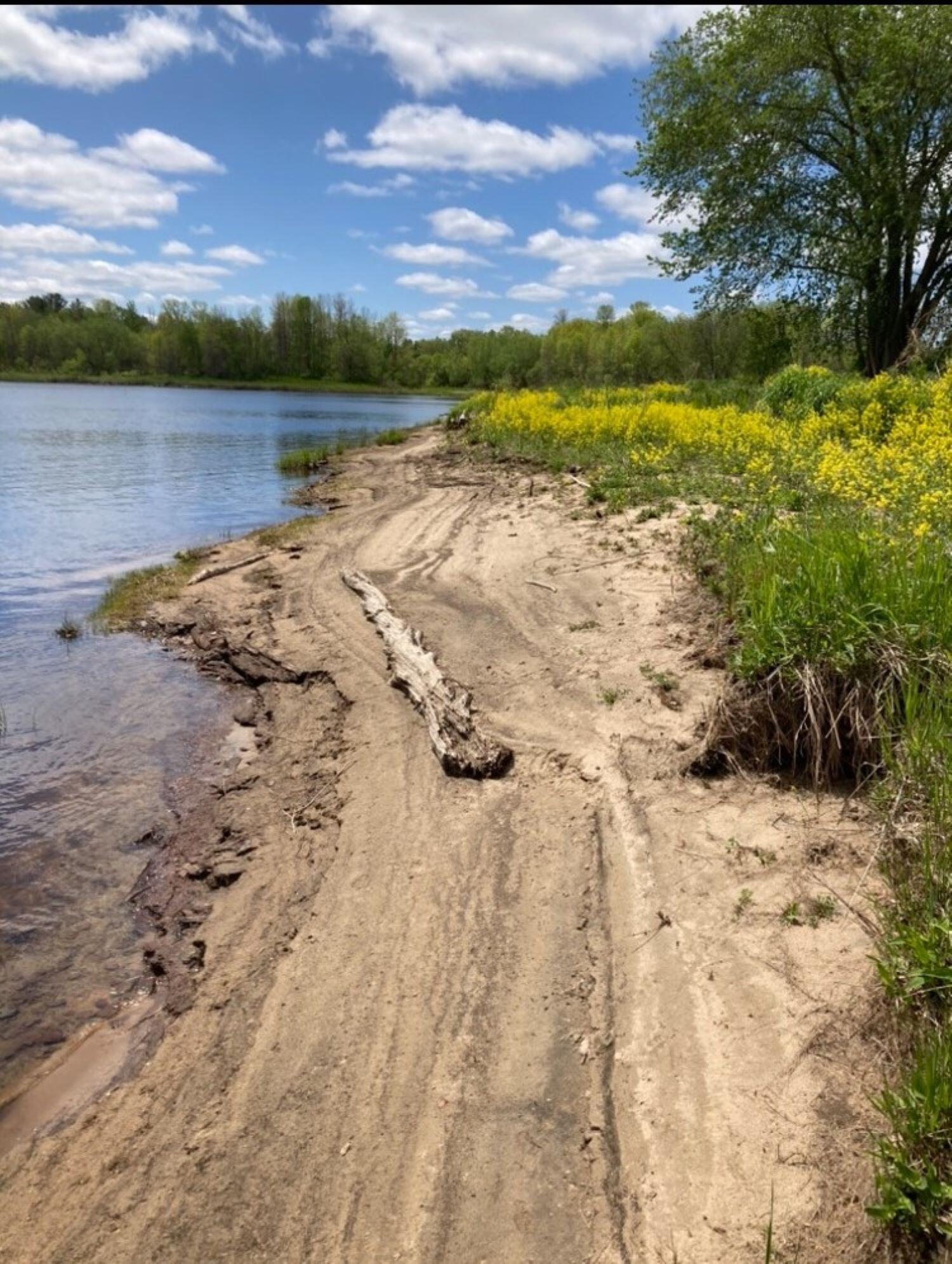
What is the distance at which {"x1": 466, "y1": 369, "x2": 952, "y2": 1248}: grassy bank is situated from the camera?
2.17m

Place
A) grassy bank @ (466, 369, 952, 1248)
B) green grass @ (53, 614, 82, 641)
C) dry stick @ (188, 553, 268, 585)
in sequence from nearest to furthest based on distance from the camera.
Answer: grassy bank @ (466, 369, 952, 1248) < green grass @ (53, 614, 82, 641) < dry stick @ (188, 553, 268, 585)

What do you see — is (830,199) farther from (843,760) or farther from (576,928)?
(576,928)

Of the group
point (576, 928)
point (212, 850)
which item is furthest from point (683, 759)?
point (212, 850)

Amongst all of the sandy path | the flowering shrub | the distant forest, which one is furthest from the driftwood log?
the distant forest

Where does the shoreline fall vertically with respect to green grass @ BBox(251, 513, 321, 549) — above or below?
above

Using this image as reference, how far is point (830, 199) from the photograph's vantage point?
20000 mm

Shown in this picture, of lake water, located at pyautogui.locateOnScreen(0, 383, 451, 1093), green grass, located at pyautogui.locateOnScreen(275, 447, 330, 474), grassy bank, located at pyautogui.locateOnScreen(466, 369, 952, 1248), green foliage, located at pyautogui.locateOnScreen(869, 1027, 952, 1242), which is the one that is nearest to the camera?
green foliage, located at pyautogui.locateOnScreen(869, 1027, 952, 1242)

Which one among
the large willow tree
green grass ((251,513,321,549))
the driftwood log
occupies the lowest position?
green grass ((251,513,321,549))

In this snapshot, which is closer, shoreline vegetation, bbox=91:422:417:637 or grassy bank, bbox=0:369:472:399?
shoreline vegetation, bbox=91:422:417:637

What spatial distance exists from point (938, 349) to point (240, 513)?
15715 mm

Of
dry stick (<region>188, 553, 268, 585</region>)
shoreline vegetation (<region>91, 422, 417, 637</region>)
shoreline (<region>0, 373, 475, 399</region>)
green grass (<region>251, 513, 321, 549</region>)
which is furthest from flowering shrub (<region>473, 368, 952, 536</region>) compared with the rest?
shoreline (<region>0, 373, 475, 399</region>)

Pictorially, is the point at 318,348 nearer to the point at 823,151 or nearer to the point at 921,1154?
the point at 823,151

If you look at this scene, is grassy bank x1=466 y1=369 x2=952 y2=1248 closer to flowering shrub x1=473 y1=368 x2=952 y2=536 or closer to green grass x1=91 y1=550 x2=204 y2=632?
flowering shrub x1=473 y1=368 x2=952 y2=536

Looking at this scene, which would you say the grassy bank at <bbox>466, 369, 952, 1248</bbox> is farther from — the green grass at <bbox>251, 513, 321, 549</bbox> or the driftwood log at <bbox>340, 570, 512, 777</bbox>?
the green grass at <bbox>251, 513, 321, 549</bbox>
